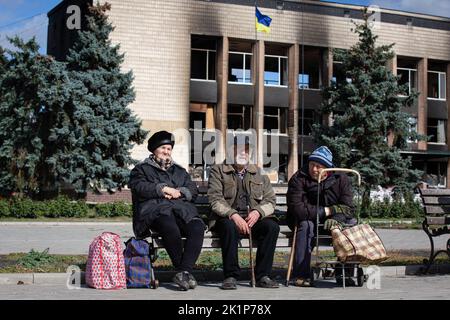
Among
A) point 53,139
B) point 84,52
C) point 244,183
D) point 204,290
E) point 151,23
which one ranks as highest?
point 151,23

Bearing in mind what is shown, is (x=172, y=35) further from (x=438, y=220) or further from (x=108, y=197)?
(x=438, y=220)

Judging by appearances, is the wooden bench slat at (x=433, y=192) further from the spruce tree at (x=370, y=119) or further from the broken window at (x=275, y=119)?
the broken window at (x=275, y=119)

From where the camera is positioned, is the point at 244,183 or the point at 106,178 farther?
the point at 106,178

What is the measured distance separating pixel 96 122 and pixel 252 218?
24230 mm

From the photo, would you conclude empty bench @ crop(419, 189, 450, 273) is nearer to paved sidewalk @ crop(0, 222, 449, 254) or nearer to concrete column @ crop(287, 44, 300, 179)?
paved sidewalk @ crop(0, 222, 449, 254)

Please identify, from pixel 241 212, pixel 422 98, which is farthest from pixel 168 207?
pixel 422 98

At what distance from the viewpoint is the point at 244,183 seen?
8.46 metres

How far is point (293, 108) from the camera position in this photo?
4531 cm

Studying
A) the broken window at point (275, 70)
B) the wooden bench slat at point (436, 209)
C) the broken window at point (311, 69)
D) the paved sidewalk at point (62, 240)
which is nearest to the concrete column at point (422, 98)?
the broken window at point (311, 69)

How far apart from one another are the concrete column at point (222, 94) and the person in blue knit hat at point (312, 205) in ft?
112
